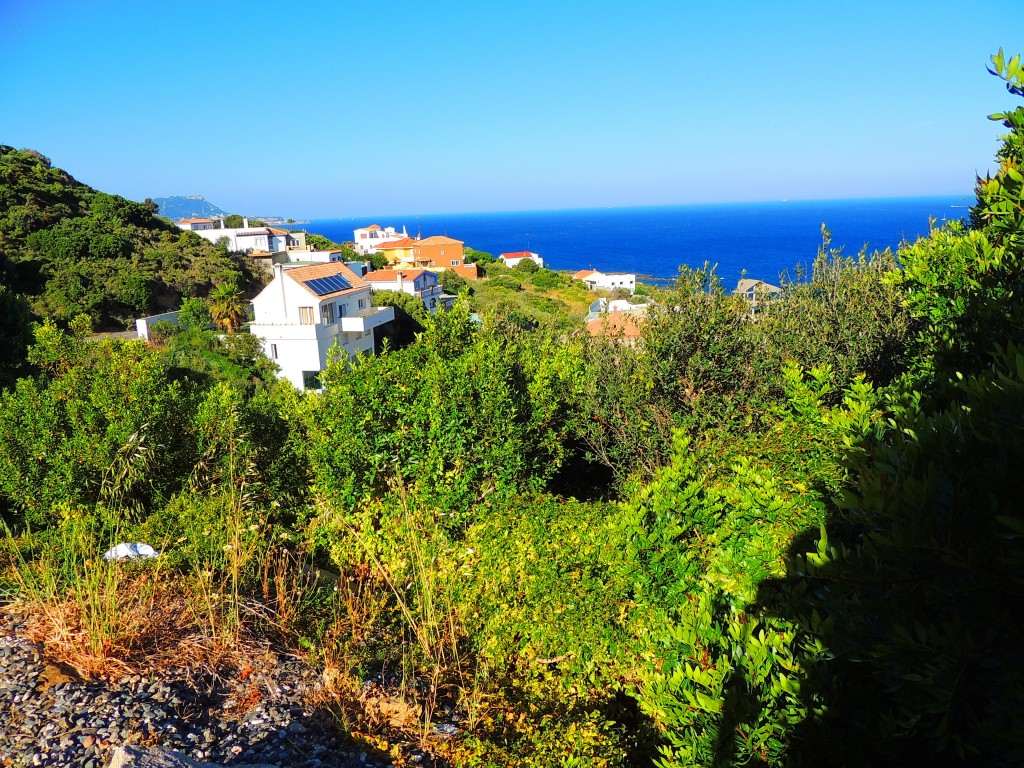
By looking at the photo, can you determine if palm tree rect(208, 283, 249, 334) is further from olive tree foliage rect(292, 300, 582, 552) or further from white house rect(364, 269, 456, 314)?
olive tree foliage rect(292, 300, 582, 552)

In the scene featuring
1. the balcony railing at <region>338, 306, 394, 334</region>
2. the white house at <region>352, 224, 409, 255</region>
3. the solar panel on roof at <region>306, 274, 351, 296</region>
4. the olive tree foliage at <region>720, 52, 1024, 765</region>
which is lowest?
the balcony railing at <region>338, 306, 394, 334</region>

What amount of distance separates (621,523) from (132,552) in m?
4.30

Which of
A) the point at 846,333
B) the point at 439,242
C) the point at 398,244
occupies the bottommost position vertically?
the point at 846,333

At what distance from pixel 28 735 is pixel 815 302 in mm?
9090

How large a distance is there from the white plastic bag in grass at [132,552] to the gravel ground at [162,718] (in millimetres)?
→ 990

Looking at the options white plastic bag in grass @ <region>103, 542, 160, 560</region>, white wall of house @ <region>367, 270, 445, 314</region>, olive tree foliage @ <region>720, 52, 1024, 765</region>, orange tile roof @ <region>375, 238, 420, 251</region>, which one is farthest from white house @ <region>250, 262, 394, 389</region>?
orange tile roof @ <region>375, 238, 420, 251</region>

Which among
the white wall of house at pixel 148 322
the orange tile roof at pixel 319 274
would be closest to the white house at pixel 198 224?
the white wall of house at pixel 148 322

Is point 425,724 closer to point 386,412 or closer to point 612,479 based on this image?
point 386,412

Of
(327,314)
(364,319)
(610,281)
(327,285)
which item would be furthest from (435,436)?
(610,281)

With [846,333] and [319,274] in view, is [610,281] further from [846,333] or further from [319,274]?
[846,333]

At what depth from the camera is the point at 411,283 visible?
48.5 meters

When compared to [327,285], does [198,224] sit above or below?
above

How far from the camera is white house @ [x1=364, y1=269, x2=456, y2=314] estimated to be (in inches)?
1891

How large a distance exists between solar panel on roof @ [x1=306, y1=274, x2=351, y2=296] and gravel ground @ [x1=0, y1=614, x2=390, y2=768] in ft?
86.7
